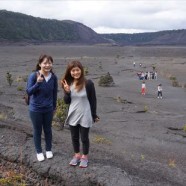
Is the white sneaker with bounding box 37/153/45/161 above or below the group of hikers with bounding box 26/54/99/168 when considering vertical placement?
below

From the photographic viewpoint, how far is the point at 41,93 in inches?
264

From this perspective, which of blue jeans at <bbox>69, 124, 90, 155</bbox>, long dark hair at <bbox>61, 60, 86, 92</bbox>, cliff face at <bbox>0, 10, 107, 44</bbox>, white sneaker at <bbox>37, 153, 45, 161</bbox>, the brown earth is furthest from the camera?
cliff face at <bbox>0, 10, 107, 44</bbox>

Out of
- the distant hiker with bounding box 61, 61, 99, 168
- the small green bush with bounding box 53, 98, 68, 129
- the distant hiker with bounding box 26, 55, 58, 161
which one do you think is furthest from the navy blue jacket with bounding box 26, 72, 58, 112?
the small green bush with bounding box 53, 98, 68, 129

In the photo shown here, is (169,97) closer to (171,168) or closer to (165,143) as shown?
(165,143)

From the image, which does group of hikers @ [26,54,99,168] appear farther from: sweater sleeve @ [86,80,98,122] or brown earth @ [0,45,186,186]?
brown earth @ [0,45,186,186]

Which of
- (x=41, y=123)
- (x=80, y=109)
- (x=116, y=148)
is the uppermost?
(x=80, y=109)

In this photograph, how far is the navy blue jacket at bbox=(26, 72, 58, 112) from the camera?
261 inches

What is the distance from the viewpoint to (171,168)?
905cm

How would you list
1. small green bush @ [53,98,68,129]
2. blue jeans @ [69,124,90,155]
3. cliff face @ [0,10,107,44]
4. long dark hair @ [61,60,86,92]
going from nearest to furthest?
long dark hair @ [61,60,86,92]
blue jeans @ [69,124,90,155]
small green bush @ [53,98,68,129]
cliff face @ [0,10,107,44]

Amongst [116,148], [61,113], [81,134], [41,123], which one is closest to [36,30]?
[61,113]

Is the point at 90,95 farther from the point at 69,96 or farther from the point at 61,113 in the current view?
the point at 61,113

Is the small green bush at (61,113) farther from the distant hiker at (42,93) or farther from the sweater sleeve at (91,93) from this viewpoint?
the sweater sleeve at (91,93)

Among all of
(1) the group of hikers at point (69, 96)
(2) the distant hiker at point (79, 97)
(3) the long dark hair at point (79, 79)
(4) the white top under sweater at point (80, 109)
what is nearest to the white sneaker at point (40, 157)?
(1) the group of hikers at point (69, 96)

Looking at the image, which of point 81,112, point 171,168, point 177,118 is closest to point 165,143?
→ point 171,168
